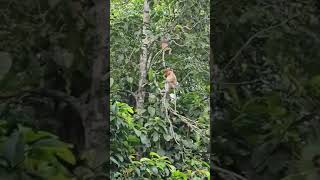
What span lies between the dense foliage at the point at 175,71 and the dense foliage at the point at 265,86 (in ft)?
3.97

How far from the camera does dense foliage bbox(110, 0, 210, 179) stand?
2195 mm

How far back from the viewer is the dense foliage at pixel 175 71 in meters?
2.20

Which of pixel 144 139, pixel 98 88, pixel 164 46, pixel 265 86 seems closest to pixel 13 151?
pixel 98 88

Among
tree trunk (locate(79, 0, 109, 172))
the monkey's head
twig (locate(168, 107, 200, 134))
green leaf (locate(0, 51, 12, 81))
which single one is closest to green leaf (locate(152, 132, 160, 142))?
twig (locate(168, 107, 200, 134))

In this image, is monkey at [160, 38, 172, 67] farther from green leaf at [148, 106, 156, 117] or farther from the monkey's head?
green leaf at [148, 106, 156, 117]

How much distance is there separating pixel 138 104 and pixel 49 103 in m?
1.28

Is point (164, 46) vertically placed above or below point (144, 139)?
above

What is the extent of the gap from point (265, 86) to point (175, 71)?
4.47 feet

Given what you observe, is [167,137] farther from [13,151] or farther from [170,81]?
[13,151]

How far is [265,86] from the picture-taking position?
0.95m

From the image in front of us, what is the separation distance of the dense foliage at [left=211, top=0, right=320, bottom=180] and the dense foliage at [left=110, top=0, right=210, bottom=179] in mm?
1209

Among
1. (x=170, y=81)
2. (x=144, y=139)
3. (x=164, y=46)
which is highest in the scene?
(x=164, y=46)

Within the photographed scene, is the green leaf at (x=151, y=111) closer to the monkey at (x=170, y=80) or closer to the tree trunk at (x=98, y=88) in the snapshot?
the monkey at (x=170, y=80)

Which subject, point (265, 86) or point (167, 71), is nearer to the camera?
point (265, 86)
